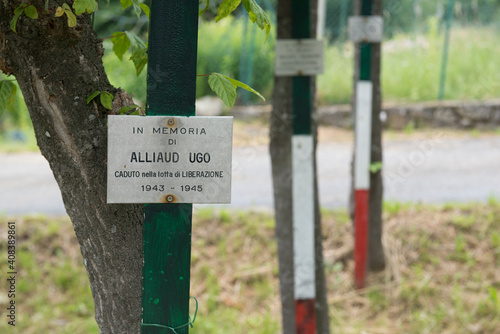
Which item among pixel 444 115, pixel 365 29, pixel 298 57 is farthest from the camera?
pixel 444 115

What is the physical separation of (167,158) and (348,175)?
5.59 m

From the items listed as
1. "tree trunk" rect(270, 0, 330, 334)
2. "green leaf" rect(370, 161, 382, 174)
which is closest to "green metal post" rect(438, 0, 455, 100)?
"green leaf" rect(370, 161, 382, 174)

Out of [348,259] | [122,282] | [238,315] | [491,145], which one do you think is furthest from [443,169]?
[122,282]

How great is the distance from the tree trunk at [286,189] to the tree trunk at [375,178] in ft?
3.60

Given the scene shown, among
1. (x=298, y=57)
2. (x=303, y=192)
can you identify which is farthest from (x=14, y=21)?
(x=303, y=192)

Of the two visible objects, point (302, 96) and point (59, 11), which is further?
point (302, 96)

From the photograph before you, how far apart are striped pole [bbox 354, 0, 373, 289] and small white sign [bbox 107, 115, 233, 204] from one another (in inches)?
102

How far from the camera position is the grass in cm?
366

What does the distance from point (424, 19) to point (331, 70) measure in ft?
6.67

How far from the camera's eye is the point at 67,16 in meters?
1.38

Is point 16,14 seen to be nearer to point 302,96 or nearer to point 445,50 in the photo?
point 302,96

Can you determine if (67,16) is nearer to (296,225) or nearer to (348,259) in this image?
Answer: (296,225)

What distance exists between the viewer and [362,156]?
A: 3902mm

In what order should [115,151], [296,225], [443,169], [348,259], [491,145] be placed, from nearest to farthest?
[115,151] → [296,225] → [348,259] → [443,169] → [491,145]
